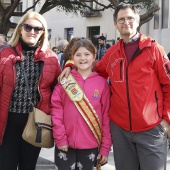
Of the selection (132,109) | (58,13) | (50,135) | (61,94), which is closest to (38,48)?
(61,94)

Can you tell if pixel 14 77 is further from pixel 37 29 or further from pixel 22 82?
pixel 37 29

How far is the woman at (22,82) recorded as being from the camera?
3.72 meters

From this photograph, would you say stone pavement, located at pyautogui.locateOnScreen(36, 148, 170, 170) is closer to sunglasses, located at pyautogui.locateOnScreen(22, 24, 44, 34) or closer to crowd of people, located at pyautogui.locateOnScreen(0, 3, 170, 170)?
crowd of people, located at pyautogui.locateOnScreen(0, 3, 170, 170)

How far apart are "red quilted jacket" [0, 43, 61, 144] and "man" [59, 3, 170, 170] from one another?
24.3 inches

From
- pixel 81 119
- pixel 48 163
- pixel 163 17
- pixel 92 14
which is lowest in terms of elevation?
pixel 48 163

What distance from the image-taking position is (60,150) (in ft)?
12.4

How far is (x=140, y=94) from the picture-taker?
11.3 feet

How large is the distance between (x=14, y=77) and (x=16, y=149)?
0.73 m

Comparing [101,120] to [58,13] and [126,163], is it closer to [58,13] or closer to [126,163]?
[126,163]

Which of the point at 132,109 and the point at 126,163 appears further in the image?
the point at 126,163

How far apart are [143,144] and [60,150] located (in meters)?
0.80

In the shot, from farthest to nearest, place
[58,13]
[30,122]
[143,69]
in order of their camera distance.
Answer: [58,13]
[30,122]
[143,69]

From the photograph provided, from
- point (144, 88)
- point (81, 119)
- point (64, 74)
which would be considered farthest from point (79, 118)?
point (144, 88)

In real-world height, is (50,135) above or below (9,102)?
below
